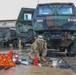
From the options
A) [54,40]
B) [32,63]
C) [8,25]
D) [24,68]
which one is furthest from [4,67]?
[8,25]

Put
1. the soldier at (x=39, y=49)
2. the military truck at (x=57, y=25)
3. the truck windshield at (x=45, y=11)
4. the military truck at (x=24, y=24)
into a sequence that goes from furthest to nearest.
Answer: the military truck at (x=24, y=24), the truck windshield at (x=45, y=11), the military truck at (x=57, y=25), the soldier at (x=39, y=49)

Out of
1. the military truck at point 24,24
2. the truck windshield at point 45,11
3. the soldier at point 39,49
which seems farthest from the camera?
the military truck at point 24,24

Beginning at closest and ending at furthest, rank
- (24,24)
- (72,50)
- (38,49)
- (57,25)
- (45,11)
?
(38,49), (57,25), (45,11), (72,50), (24,24)

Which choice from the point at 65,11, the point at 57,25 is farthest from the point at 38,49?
the point at 65,11

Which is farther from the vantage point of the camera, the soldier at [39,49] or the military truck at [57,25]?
the military truck at [57,25]

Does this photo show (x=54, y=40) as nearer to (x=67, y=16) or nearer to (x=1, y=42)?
(x=67, y=16)

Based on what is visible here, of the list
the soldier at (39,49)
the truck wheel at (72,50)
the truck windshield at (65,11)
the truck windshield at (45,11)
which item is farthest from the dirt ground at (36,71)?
the truck windshield at (65,11)

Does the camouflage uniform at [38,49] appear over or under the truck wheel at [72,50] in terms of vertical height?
over

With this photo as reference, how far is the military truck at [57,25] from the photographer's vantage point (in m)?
16.1

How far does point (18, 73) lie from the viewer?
35.2 ft

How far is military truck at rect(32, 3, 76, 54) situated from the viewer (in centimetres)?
1608

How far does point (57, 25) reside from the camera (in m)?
16.1

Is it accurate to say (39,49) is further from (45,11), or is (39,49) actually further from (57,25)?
(45,11)

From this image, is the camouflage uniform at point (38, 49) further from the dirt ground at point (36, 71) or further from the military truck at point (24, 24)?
the military truck at point (24, 24)
